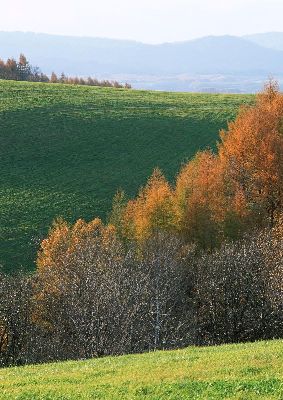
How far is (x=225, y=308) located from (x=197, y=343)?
3.44 metres

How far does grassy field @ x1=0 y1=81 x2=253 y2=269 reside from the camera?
6675cm

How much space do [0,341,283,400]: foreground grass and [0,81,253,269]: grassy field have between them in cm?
3526

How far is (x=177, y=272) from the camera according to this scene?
39.7 metres

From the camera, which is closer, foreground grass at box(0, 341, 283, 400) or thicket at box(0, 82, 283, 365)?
foreground grass at box(0, 341, 283, 400)

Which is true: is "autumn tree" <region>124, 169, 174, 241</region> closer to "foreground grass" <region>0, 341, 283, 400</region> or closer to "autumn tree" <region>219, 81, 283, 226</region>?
"autumn tree" <region>219, 81, 283, 226</region>

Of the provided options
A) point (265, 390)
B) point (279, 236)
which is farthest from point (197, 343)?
point (265, 390)

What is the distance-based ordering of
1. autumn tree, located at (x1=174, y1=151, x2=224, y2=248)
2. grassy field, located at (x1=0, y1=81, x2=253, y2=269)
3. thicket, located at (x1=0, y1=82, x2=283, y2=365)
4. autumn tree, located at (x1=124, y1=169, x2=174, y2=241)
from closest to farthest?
1. thicket, located at (x1=0, y1=82, x2=283, y2=365)
2. autumn tree, located at (x1=174, y1=151, x2=224, y2=248)
3. autumn tree, located at (x1=124, y1=169, x2=174, y2=241)
4. grassy field, located at (x1=0, y1=81, x2=253, y2=269)

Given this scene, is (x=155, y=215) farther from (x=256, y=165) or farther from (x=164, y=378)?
(x=164, y=378)

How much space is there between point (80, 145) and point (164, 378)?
7232cm

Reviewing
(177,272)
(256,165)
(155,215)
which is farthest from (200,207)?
(177,272)

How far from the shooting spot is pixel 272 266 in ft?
125

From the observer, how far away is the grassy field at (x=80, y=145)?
6675 centimetres

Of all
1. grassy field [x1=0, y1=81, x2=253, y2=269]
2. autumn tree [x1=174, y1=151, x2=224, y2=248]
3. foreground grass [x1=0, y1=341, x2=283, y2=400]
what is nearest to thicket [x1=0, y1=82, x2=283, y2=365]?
autumn tree [x1=174, y1=151, x2=224, y2=248]

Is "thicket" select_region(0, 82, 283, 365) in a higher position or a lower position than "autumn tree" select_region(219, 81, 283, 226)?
lower
